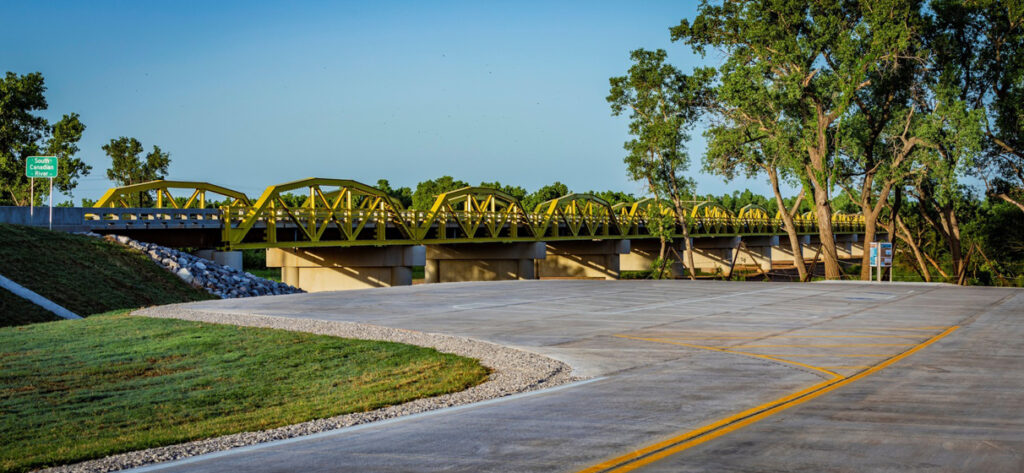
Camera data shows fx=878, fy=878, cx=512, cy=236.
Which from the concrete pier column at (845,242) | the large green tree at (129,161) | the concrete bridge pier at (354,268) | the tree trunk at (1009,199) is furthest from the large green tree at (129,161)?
the concrete pier column at (845,242)

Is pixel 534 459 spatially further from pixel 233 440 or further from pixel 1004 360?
pixel 1004 360

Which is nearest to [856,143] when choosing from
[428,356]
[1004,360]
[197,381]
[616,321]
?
[616,321]

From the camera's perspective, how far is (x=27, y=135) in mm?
59062

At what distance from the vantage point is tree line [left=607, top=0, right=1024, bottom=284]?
39.8 meters

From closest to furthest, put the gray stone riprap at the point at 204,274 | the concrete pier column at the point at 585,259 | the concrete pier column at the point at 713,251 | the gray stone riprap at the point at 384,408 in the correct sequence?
1. the gray stone riprap at the point at 384,408
2. the gray stone riprap at the point at 204,274
3. the concrete pier column at the point at 585,259
4. the concrete pier column at the point at 713,251

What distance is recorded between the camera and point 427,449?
8.03 metres

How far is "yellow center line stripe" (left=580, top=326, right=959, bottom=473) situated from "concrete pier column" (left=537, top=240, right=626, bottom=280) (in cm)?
6094

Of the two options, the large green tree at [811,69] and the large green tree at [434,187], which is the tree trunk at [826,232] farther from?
the large green tree at [434,187]

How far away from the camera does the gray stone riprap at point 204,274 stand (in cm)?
3148

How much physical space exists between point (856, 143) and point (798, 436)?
3633 cm

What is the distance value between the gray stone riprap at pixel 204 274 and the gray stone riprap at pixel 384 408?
8.74 meters

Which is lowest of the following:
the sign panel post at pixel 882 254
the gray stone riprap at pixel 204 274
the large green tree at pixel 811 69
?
the gray stone riprap at pixel 204 274

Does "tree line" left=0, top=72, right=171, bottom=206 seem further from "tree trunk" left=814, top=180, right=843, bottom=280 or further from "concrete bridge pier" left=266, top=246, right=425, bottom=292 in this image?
"tree trunk" left=814, top=180, right=843, bottom=280

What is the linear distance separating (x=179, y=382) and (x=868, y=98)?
39.1 meters
